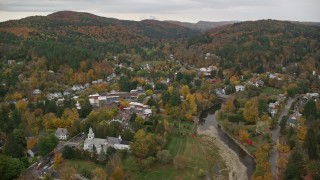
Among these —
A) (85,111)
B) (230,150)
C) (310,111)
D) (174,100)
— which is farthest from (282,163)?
(85,111)

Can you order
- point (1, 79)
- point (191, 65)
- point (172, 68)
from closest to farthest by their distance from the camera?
1. point (1, 79)
2. point (172, 68)
3. point (191, 65)

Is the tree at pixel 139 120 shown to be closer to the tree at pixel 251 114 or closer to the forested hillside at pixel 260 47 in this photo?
the tree at pixel 251 114

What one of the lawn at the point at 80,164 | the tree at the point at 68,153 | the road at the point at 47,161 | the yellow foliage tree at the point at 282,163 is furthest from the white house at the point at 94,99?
the yellow foliage tree at the point at 282,163

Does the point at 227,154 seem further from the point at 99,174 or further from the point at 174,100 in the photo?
the point at 174,100

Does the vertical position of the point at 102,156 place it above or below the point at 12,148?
below

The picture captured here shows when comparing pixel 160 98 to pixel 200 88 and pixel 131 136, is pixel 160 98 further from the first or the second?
pixel 131 136

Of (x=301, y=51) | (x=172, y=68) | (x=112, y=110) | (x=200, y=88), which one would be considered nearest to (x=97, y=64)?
(x=172, y=68)

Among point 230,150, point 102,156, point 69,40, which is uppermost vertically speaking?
point 69,40

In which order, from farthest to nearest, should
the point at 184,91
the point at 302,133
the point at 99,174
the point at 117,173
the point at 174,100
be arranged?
the point at 184,91 < the point at 174,100 < the point at 302,133 < the point at 117,173 < the point at 99,174
